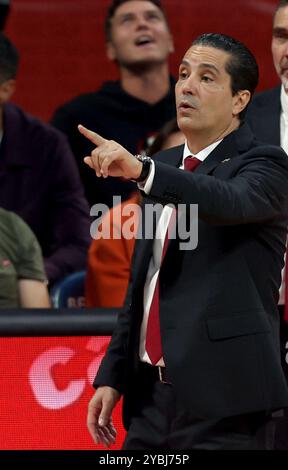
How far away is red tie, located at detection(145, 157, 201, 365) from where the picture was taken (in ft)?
8.74

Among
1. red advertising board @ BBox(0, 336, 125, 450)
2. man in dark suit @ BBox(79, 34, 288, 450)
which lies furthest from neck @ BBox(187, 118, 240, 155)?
red advertising board @ BBox(0, 336, 125, 450)

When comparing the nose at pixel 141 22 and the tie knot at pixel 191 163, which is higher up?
the nose at pixel 141 22

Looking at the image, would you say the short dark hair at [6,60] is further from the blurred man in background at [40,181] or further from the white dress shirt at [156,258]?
the white dress shirt at [156,258]

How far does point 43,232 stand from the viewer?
15.9 ft

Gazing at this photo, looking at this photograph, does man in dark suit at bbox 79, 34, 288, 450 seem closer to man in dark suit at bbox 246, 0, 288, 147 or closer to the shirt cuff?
the shirt cuff

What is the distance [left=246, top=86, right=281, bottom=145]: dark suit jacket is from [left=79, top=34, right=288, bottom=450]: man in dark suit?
2.32 feet

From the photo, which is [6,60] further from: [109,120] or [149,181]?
[149,181]

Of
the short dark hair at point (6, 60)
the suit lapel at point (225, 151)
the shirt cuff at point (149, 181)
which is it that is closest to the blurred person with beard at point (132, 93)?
the short dark hair at point (6, 60)

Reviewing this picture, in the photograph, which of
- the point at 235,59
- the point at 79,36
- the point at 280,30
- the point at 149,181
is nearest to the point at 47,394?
the point at 149,181

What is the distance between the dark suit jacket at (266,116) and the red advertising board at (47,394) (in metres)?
0.82

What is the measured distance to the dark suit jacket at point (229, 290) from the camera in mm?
2484

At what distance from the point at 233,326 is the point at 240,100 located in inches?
23.0

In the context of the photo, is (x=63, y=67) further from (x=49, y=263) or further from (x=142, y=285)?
(x=142, y=285)

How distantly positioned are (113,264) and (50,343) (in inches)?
35.2
